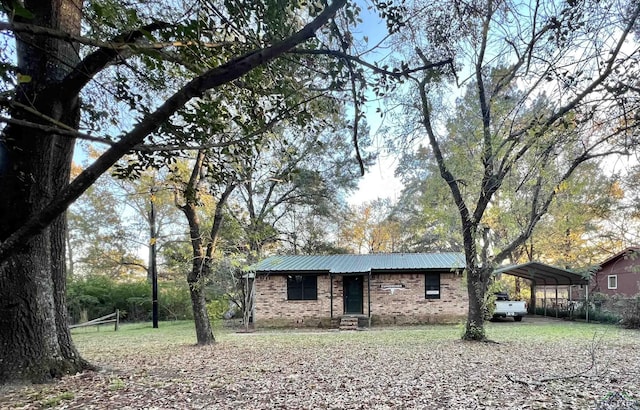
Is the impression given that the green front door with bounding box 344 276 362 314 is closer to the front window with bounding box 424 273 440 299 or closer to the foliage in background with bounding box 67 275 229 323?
the front window with bounding box 424 273 440 299

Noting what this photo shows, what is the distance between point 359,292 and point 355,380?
12430 millimetres

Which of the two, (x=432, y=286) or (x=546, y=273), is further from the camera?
(x=546, y=273)

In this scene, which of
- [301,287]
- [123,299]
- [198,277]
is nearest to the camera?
[198,277]

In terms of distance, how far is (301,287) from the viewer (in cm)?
1769

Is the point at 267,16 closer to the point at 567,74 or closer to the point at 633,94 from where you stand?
the point at 567,74

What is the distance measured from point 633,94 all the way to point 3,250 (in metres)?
6.23

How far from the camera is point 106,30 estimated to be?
→ 540cm

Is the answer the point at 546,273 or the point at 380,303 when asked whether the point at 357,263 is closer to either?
the point at 380,303

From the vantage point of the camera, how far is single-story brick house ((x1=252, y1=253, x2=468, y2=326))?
55.2 ft

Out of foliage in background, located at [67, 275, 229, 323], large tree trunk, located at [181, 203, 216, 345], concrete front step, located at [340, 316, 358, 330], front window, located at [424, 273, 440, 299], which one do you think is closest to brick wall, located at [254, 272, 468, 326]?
front window, located at [424, 273, 440, 299]

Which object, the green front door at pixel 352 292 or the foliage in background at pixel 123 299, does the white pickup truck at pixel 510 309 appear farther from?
the foliage in background at pixel 123 299

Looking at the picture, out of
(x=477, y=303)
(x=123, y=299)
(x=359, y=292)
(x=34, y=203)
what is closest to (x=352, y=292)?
(x=359, y=292)

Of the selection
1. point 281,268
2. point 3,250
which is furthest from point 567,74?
point 281,268

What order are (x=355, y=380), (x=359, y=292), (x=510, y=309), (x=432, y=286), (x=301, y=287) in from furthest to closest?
(x=359, y=292), (x=301, y=287), (x=510, y=309), (x=432, y=286), (x=355, y=380)
